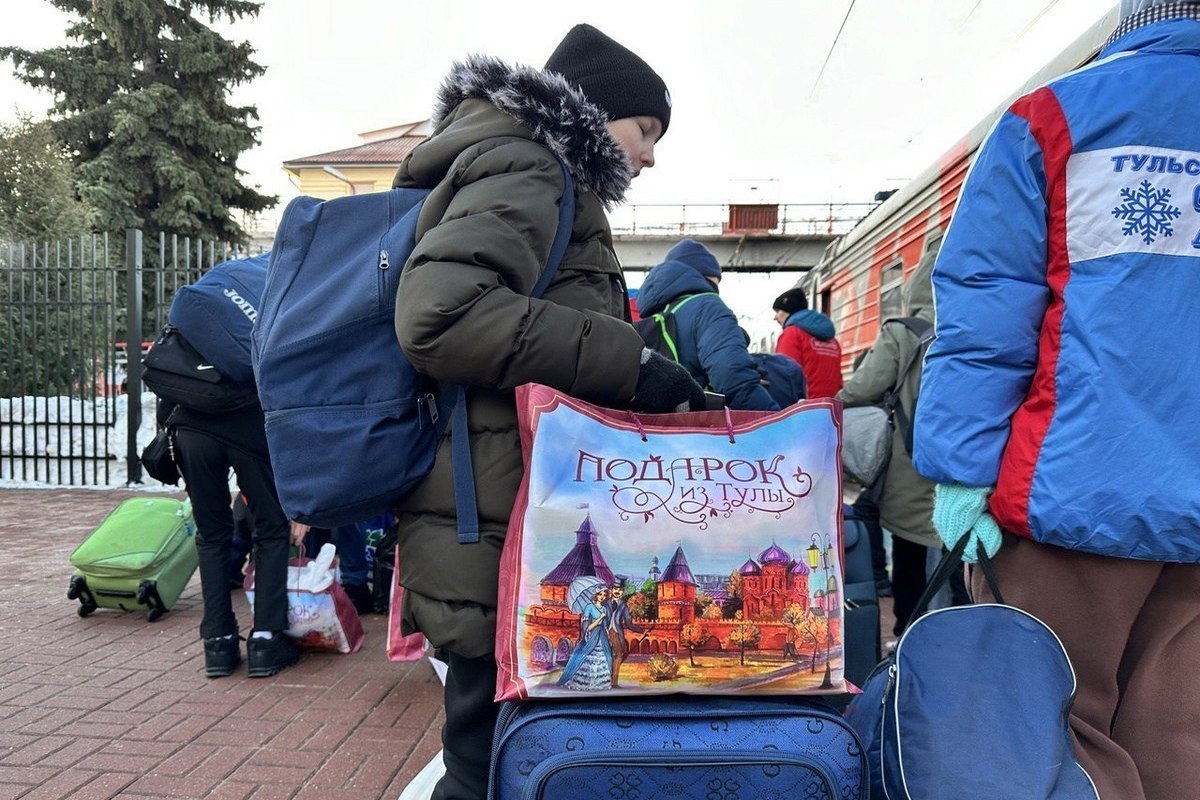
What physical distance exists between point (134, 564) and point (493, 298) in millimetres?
3913

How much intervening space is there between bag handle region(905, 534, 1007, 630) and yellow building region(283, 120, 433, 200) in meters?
39.1

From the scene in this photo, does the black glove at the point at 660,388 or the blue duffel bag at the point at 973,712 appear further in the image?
the black glove at the point at 660,388

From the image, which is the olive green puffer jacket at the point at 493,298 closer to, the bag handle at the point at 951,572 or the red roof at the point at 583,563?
the red roof at the point at 583,563

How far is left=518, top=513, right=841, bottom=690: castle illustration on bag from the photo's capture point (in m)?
1.35

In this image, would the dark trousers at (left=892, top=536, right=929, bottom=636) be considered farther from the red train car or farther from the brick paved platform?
the brick paved platform

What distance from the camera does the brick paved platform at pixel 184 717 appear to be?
104 inches

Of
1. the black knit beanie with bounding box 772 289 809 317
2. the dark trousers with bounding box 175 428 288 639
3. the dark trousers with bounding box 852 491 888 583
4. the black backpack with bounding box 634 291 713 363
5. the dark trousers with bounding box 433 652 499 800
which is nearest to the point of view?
the dark trousers with bounding box 433 652 499 800

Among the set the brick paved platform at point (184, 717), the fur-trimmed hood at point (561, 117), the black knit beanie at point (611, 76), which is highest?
the black knit beanie at point (611, 76)

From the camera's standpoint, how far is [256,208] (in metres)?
22.6

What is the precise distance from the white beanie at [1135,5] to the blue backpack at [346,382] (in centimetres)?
126

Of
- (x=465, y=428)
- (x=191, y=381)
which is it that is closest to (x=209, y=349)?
(x=191, y=381)

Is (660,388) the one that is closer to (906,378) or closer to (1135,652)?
(1135,652)

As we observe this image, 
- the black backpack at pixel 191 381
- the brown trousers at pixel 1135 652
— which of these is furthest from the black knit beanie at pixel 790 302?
the brown trousers at pixel 1135 652

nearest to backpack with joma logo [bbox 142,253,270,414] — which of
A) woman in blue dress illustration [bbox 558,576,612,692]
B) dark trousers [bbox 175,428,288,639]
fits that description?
dark trousers [bbox 175,428,288,639]
